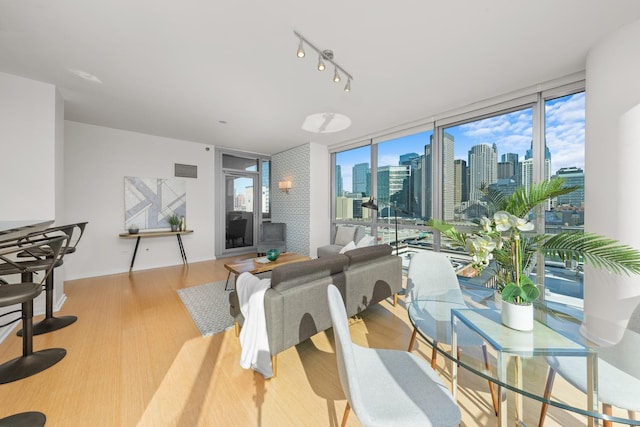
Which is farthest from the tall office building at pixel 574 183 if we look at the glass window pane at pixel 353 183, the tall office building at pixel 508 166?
the glass window pane at pixel 353 183

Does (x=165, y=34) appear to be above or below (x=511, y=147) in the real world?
above

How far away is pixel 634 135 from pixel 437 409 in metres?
2.82

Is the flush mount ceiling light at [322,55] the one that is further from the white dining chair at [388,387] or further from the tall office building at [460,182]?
the tall office building at [460,182]

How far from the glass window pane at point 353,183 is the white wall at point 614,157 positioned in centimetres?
329

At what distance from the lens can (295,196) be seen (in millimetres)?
5875

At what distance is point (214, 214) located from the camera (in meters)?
5.82

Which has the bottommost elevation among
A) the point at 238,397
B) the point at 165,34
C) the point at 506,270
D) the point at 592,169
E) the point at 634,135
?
the point at 238,397

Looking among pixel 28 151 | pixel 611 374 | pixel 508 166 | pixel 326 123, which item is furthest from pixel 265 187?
pixel 611 374

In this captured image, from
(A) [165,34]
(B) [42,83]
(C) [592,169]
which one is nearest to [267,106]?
(A) [165,34]

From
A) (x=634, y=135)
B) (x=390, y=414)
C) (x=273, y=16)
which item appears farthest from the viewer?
(x=634, y=135)

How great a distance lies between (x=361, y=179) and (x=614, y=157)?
3.67m

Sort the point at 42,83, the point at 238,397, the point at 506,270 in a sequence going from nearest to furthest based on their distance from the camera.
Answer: the point at 506,270
the point at 238,397
the point at 42,83

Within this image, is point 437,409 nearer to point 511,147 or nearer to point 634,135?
point 634,135

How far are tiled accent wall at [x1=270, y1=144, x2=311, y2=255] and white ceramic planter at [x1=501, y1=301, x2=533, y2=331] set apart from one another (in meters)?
4.45
